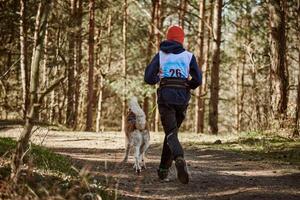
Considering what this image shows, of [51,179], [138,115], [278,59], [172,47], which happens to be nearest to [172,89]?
[172,47]

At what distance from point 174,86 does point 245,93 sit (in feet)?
86.0

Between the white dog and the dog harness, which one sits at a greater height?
the dog harness

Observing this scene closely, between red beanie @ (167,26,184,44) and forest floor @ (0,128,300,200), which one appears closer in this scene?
forest floor @ (0,128,300,200)

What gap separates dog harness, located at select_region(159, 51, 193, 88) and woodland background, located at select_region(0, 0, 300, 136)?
590 centimetres

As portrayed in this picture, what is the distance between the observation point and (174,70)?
7449 millimetres

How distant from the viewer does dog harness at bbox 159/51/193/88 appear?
7.46m

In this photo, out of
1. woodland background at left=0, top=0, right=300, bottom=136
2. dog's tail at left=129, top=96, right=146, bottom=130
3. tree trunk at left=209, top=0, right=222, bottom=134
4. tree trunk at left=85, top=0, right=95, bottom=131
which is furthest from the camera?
tree trunk at left=85, top=0, right=95, bottom=131

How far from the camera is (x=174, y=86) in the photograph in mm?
7469

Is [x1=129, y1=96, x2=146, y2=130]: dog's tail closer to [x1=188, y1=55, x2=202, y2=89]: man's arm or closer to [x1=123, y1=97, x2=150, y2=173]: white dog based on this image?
[x1=123, y1=97, x2=150, y2=173]: white dog

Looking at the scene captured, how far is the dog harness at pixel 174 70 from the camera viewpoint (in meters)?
7.46

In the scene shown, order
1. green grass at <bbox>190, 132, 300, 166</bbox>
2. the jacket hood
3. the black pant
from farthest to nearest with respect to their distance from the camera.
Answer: green grass at <bbox>190, 132, 300, 166</bbox> < the jacket hood < the black pant

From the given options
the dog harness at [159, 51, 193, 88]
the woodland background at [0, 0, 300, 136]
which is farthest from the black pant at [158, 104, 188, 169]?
the woodland background at [0, 0, 300, 136]

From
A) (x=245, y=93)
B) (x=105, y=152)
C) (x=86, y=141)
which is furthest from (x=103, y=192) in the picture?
(x=245, y=93)

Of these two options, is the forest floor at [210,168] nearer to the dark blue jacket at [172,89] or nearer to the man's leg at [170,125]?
the man's leg at [170,125]
